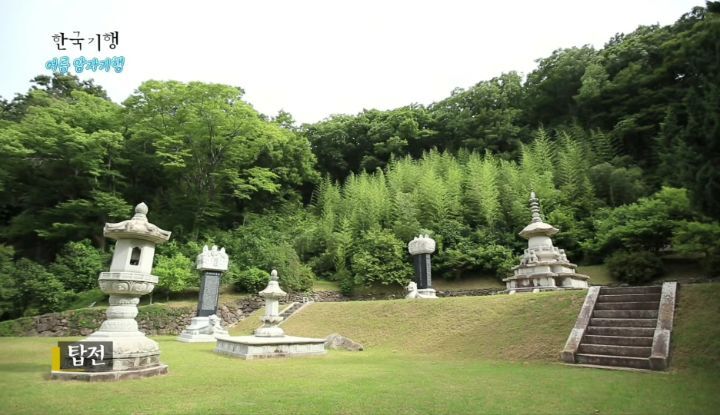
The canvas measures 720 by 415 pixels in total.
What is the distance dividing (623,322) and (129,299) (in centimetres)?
995

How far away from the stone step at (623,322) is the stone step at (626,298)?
2.64 ft

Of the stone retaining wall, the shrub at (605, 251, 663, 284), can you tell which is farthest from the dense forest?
the stone retaining wall

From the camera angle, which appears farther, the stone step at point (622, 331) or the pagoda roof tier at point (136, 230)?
the pagoda roof tier at point (136, 230)

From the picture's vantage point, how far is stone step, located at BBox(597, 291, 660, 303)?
28.7ft

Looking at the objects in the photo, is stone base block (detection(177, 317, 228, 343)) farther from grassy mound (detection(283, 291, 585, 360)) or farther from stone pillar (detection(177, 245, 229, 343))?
grassy mound (detection(283, 291, 585, 360))

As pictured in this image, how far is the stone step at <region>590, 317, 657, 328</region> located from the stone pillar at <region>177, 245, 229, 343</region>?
12.2 m

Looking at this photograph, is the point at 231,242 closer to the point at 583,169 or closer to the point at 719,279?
the point at 583,169

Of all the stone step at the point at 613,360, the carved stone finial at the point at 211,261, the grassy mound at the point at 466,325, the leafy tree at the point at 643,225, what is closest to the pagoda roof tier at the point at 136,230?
the grassy mound at the point at 466,325

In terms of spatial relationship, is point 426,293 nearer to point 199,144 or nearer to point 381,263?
point 381,263

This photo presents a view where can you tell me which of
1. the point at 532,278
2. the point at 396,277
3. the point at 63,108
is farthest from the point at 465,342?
the point at 63,108

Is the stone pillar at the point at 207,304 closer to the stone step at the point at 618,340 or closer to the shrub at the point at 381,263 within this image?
the shrub at the point at 381,263

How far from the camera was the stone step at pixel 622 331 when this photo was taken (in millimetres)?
7704

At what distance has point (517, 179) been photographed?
23.3 m

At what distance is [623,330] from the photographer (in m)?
8.00
